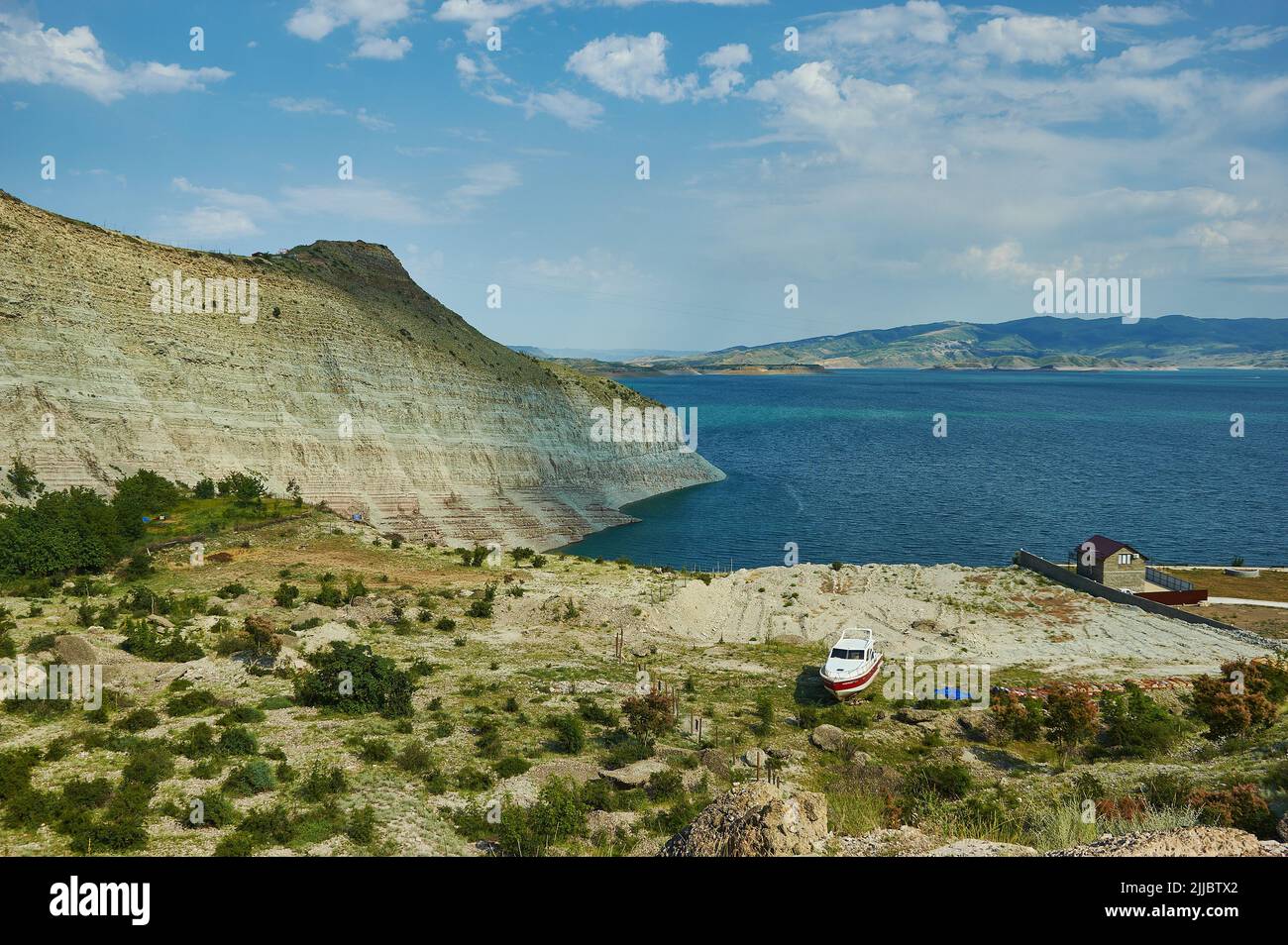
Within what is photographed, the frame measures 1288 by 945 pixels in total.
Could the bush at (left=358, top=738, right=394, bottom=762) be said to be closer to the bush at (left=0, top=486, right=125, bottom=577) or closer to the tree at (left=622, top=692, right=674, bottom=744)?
the tree at (left=622, top=692, right=674, bottom=744)

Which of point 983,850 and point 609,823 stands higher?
point 983,850

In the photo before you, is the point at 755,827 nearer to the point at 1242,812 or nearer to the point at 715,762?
the point at 1242,812

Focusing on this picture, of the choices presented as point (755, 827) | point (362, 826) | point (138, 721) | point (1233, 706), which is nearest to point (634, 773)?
point (362, 826)

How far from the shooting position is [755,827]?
11.7 m

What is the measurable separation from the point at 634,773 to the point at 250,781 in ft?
30.2

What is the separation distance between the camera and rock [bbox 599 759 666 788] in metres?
20.5

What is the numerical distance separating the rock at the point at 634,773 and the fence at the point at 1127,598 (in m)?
33.5

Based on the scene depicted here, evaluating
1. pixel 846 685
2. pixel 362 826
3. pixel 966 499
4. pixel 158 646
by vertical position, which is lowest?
pixel 846 685

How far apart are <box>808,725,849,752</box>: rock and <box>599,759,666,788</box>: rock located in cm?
527

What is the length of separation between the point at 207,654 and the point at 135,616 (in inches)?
225
